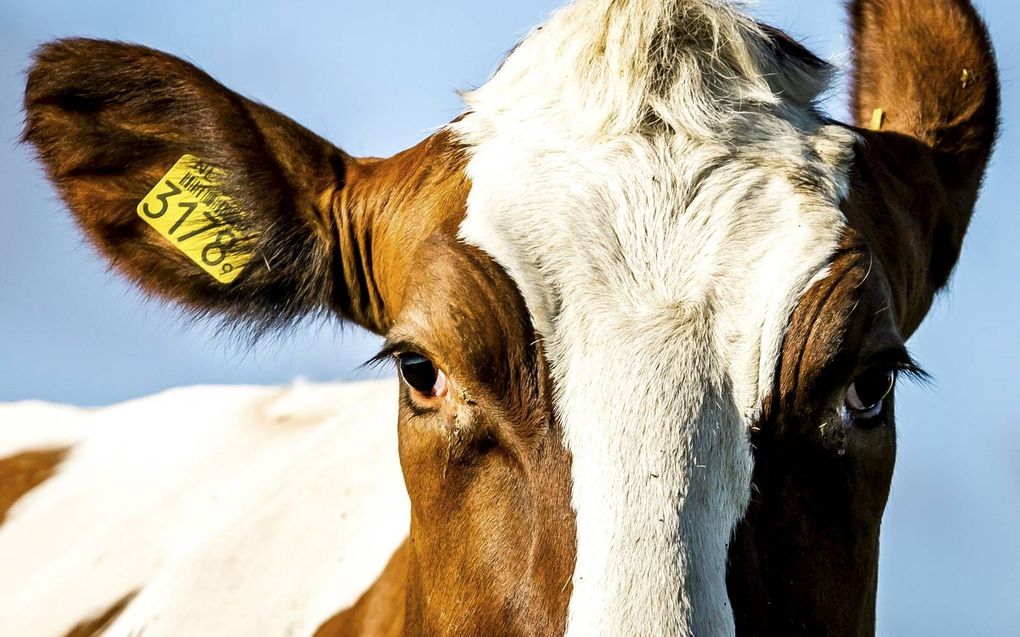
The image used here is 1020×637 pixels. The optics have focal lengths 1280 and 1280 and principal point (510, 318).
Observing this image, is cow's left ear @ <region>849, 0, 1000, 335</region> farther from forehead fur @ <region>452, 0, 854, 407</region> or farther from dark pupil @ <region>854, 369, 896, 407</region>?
dark pupil @ <region>854, 369, 896, 407</region>

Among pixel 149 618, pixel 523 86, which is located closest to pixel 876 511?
pixel 523 86

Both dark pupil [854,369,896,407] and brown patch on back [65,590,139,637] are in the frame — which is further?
brown patch on back [65,590,139,637]

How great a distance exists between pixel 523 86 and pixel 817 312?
3.53 ft

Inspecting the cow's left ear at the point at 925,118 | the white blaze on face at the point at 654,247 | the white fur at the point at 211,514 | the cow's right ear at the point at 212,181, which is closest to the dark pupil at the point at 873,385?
the white blaze on face at the point at 654,247

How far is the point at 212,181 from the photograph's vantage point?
3.75 m

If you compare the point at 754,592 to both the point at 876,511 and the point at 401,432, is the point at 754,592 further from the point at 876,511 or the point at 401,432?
the point at 401,432

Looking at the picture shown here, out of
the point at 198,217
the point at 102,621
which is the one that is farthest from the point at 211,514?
the point at 198,217

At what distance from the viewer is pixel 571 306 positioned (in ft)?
9.20

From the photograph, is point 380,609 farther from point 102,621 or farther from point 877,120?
point 877,120

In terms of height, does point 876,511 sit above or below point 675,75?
below

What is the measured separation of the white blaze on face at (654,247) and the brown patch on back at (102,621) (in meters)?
2.81

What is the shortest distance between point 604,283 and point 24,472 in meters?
4.58

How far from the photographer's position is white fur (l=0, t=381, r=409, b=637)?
4680 millimetres

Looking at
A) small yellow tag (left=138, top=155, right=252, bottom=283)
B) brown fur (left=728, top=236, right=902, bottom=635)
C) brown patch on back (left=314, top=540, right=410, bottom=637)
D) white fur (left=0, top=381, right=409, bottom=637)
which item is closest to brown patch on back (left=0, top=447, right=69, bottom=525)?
white fur (left=0, top=381, right=409, bottom=637)
